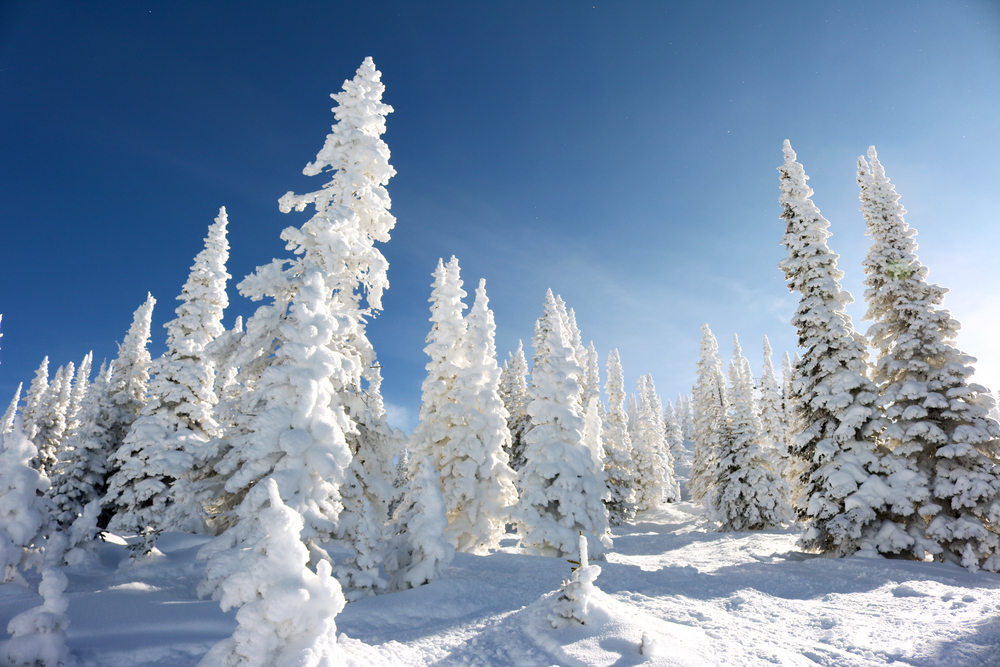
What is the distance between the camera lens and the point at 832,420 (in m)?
16.9

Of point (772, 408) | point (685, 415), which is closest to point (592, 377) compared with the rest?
point (772, 408)

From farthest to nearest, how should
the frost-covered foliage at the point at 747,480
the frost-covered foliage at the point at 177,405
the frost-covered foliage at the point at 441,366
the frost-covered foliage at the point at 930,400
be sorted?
the frost-covered foliage at the point at 747,480 < the frost-covered foliage at the point at 441,366 < the frost-covered foliage at the point at 177,405 < the frost-covered foliage at the point at 930,400

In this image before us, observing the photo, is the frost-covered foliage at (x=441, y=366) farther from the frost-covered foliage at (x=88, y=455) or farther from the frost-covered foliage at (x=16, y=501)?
the frost-covered foliage at (x=88, y=455)

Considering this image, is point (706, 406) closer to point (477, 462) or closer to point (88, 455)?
point (477, 462)

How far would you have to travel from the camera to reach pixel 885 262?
58.6 ft

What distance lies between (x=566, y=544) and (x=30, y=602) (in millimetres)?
15901

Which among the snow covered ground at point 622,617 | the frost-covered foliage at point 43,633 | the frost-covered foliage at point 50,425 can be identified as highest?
the frost-covered foliage at point 50,425

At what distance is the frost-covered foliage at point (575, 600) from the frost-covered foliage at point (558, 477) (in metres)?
11.0

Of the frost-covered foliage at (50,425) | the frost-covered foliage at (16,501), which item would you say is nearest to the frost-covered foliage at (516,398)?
the frost-covered foliage at (16,501)

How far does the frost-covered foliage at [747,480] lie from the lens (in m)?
28.6

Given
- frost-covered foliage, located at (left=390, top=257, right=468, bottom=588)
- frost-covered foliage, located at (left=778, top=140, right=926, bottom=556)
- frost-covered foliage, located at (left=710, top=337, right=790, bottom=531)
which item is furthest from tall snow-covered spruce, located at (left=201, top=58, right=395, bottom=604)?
frost-covered foliage, located at (left=710, top=337, right=790, bottom=531)

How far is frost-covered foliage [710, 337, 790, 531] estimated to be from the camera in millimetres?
28625

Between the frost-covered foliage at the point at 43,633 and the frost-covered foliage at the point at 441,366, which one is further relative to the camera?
the frost-covered foliage at the point at 441,366

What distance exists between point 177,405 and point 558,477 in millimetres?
19563
